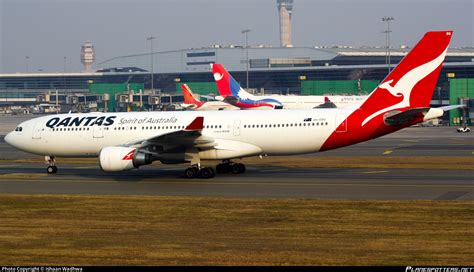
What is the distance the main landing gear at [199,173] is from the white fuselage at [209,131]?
885 millimetres

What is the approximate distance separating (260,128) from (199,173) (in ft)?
12.7

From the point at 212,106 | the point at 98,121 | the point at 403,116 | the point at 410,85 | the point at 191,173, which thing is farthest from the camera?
the point at 212,106

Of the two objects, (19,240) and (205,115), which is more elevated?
(205,115)

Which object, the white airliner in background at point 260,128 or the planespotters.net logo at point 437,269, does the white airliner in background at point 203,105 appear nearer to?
the white airliner in background at point 260,128

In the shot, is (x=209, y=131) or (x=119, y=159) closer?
(x=119, y=159)

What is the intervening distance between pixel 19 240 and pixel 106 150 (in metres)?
15.9

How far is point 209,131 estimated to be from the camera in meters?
40.6

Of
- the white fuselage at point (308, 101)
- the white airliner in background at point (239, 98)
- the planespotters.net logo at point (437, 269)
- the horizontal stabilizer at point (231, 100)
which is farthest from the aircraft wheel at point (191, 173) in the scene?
the white fuselage at point (308, 101)

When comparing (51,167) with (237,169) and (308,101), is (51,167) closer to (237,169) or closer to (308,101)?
(237,169)

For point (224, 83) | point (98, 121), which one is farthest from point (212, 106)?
point (98, 121)

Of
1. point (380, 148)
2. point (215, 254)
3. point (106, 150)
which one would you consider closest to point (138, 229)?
point (215, 254)

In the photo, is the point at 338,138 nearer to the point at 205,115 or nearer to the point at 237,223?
the point at 205,115

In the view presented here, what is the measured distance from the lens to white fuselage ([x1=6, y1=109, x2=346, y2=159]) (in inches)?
1537

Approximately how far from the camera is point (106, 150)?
125ft
